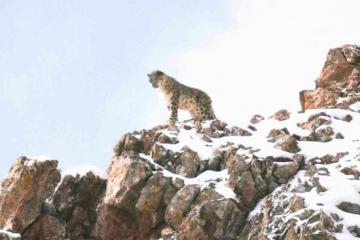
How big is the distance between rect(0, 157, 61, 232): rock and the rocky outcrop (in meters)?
13.1

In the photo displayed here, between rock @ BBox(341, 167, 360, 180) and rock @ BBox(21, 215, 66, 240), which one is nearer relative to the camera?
rock @ BBox(341, 167, 360, 180)

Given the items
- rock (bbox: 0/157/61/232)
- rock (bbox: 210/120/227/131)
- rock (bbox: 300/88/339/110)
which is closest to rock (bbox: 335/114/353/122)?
rock (bbox: 300/88/339/110)

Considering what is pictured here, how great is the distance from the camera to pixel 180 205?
22.9 metres

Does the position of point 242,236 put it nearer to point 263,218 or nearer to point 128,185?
point 263,218

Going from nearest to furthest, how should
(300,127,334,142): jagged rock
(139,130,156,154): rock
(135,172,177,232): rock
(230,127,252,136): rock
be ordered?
(135,172,177,232): rock → (300,127,334,142): jagged rock → (139,130,156,154): rock → (230,127,252,136): rock

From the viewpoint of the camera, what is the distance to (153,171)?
24.3 metres

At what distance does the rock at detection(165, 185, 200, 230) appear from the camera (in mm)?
22750

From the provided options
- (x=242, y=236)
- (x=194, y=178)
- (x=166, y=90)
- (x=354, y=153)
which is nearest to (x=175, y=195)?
(x=194, y=178)

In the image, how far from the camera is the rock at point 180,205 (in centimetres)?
2275

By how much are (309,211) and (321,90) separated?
553 inches

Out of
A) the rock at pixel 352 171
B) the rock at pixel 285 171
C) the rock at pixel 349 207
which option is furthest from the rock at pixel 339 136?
the rock at pixel 349 207

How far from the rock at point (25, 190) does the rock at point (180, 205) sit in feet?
17.2

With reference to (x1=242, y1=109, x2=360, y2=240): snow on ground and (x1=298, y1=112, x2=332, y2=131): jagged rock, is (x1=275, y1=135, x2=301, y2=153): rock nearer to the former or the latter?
(x1=242, y1=109, x2=360, y2=240): snow on ground

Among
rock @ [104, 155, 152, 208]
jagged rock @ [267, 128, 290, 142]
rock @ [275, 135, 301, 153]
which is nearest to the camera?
rock @ [104, 155, 152, 208]
